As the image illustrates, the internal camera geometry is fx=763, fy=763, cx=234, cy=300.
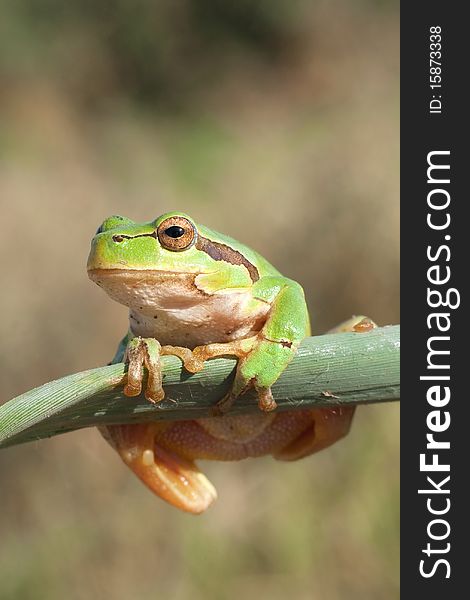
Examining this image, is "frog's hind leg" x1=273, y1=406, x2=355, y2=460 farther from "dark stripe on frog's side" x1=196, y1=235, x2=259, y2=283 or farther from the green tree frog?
"dark stripe on frog's side" x1=196, y1=235, x2=259, y2=283

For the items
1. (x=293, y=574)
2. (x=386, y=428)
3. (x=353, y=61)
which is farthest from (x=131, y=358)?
(x=353, y=61)

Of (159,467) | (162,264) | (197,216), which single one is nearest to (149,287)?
(162,264)

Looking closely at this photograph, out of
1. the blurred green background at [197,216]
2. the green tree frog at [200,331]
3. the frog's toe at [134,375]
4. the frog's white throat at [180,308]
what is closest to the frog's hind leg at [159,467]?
the green tree frog at [200,331]

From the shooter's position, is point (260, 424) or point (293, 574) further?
point (293, 574)

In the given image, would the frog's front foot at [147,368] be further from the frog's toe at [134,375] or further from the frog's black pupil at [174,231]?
the frog's black pupil at [174,231]

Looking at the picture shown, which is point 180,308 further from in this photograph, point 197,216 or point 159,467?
point 197,216
